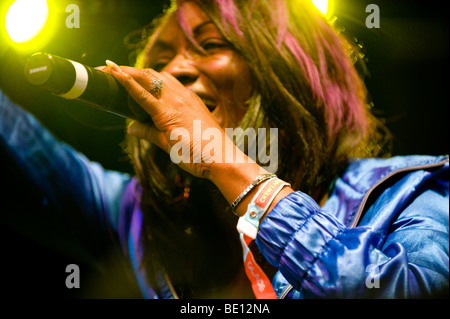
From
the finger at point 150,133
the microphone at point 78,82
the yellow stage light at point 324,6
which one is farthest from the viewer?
the yellow stage light at point 324,6

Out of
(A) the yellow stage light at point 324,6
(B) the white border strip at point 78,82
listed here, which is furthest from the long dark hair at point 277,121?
(B) the white border strip at point 78,82

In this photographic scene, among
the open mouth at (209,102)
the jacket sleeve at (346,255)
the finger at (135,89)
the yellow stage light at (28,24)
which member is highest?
the yellow stage light at (28,24)

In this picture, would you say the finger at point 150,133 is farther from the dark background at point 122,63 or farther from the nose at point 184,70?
the dark background at point 122,63

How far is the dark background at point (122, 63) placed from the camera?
3.39 ft

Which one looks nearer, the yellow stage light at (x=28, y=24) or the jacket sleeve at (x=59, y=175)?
the yellow stage light at (x=28, y=24)

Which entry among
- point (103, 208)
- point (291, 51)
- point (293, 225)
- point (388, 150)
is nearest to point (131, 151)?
point (103, 208)

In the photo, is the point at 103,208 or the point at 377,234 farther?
the point at 103,208

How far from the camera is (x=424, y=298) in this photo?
609mm

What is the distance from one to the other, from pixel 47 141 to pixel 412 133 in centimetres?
112

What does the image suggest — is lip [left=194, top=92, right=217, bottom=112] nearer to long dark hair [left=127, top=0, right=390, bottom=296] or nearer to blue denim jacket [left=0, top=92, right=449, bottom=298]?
long dark hair [left=127, top=0, right=390, bottom=296]

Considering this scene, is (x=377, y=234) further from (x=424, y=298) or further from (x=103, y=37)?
(x=103, y=37)

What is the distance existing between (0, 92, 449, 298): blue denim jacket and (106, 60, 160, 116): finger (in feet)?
0.93

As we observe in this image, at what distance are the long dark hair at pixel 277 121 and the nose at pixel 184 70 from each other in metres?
0.07

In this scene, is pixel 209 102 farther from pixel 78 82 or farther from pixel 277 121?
pixel 78 82
